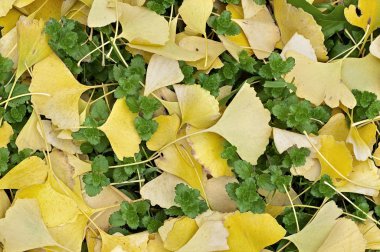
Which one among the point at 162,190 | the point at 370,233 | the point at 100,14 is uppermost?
the point at 100,14

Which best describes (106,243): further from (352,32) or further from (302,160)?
(352,32)

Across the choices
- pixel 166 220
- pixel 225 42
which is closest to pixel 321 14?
pixel 225 42

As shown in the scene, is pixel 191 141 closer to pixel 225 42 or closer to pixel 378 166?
pixel 225 42

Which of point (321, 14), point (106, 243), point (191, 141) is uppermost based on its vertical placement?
point (321, 14)

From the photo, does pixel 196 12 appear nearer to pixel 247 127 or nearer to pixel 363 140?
pixel 247 127

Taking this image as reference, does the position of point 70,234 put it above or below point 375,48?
below

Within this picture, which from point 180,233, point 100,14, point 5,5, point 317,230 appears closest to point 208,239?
point 180,233

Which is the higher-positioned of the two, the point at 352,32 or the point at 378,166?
the point at 352,32
